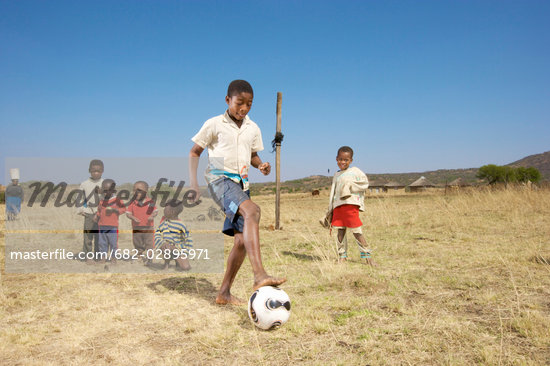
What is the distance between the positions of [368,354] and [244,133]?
220 cm

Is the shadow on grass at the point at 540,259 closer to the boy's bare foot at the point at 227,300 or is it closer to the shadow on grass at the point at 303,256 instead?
the shadow on grass at the point at 303,256

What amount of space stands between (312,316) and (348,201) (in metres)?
2.67

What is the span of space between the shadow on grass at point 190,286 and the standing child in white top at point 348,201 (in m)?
2.15

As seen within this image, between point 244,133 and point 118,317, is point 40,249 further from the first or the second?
point 244,133

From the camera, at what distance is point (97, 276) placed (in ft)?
17.1


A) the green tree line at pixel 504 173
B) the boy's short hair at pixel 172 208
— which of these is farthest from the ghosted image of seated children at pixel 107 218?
the green tree line at pixel 504 173

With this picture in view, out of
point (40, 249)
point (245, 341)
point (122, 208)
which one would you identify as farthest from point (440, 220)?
point (40, 249)

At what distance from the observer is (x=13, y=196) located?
1247cm

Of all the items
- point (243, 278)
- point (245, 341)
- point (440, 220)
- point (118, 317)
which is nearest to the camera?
point (245, 341)

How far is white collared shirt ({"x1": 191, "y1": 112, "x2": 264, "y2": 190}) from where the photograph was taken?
11.6 ft

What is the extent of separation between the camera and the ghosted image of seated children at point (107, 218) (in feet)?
19.7

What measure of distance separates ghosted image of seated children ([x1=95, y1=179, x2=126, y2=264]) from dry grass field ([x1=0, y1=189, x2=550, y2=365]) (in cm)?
86

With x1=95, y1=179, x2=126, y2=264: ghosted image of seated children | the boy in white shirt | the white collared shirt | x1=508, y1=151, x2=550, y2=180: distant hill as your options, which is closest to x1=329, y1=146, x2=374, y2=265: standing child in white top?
the boy in white shirt

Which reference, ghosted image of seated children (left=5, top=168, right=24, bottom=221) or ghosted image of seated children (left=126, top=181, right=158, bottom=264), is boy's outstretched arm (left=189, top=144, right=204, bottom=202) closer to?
ghosted image of seated children (left=126, top=181, right=158, bottom=264)
